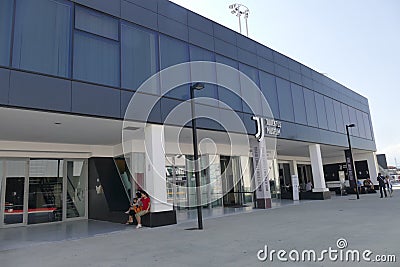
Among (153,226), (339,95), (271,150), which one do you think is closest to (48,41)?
(153,226)

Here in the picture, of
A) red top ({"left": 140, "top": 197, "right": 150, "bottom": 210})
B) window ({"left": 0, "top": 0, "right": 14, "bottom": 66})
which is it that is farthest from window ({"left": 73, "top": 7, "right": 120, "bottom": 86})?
red top ({"left": 140, "top": 197, "right": 150, "bottom": 210})

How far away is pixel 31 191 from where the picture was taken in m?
13.1

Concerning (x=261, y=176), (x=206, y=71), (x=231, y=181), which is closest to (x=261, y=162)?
(x=261, y=176)

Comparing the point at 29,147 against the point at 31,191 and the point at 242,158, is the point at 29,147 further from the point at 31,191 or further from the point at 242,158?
the point at 242,158

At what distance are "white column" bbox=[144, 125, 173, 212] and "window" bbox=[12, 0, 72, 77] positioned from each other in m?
3.55

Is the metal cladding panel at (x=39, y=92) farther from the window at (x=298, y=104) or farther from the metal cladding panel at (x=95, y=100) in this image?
the window at (x=298, y=104)

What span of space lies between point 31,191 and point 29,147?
188cm

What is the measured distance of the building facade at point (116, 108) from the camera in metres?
8.77

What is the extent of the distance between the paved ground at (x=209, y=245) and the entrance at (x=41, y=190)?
5319 mm

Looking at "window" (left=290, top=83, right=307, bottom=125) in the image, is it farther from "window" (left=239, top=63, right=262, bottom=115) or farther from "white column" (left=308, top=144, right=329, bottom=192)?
"window" (left=239, top=63, right=262, bottom=115)

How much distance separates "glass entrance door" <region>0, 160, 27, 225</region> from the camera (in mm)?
12266

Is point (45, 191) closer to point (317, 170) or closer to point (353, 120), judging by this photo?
point (317, 170)

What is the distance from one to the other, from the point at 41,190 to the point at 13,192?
3.62 feet

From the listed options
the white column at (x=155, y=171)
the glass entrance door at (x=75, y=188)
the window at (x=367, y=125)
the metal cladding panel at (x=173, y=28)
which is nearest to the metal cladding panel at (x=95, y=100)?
the white column at (x=155, y=171)
